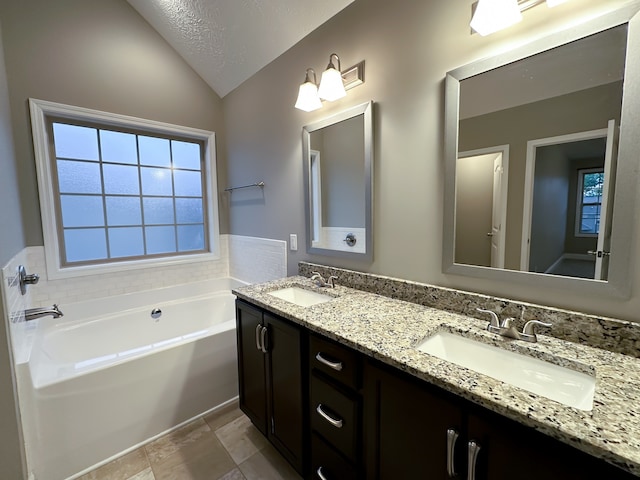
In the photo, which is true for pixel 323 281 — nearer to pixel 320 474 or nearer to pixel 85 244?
pixel 320 474

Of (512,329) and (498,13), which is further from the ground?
(498,13)

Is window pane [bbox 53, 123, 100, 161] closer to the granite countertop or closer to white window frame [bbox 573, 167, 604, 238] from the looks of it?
the granite countertop

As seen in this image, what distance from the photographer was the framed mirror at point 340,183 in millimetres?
1580

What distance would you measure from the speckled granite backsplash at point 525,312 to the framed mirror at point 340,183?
0.73ft

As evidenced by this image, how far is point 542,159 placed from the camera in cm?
103

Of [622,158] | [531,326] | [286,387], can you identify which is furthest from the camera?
[286,387]

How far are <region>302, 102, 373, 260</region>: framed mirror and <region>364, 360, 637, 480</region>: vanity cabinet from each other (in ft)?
2.69

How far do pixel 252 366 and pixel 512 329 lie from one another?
51.9 inches

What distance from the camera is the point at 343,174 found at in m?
1.75

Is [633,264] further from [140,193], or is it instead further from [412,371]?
[140,193]

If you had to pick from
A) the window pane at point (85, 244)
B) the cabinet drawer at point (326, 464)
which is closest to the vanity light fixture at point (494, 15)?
the cabinet drawer at point (326, 464)

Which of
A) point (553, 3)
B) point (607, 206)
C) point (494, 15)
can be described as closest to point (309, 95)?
point (494, 15)

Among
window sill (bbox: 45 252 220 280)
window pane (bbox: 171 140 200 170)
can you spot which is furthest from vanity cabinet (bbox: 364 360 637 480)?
window pane (bbox: 171 140 200 170)

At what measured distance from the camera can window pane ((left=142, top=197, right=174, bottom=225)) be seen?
8.83 ft
